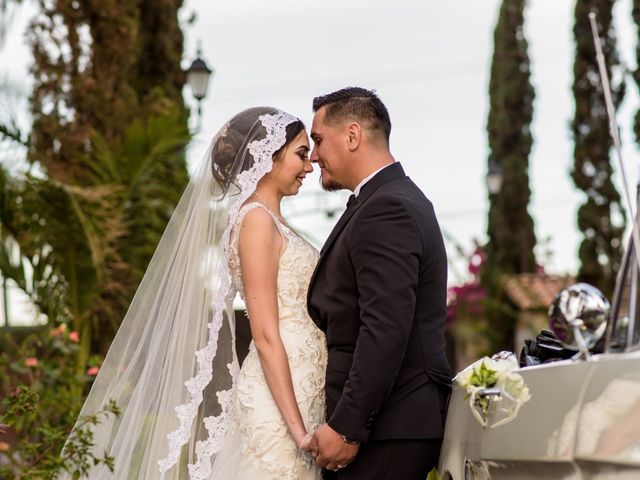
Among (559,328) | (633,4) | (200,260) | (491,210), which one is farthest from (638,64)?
(559,328)

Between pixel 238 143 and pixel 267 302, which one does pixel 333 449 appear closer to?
pixel 267 302

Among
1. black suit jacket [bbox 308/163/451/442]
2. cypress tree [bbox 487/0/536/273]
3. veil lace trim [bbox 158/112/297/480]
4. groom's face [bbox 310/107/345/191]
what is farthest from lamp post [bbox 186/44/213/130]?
cypress tree [bbox 487/0/536/273]

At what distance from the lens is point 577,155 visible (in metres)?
22.5

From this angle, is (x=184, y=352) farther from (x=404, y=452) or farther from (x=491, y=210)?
(x=491, y=210)

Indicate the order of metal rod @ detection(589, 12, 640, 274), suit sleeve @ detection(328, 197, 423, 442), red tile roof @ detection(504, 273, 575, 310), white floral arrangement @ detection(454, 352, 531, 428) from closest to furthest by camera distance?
metal rod @ detection(589, 12, 640, 274)
white floral arrangement @ detection(454, 352, 531, 428)
suit sleeve @ detection(328, 197, 423, 442)
red tile roof @ detection(504, 273, 575, 310)

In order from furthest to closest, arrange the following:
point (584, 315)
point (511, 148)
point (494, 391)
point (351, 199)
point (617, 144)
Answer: point (511, 148) → point (351, 199) → point (494, 391) → point (584, 315) → point (617, 144)

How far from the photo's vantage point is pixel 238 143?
4.63 m

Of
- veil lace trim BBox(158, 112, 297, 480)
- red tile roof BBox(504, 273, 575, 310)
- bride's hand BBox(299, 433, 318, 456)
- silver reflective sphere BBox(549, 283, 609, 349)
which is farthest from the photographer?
red tile roof BBox(504, 273, 575, 310)

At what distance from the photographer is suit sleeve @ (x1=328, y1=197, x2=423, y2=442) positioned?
3828mm

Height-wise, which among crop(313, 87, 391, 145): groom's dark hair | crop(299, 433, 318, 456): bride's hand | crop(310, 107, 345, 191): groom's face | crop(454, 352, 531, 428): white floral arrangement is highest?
crop(313, 87, 391, 145): groom's dark hair

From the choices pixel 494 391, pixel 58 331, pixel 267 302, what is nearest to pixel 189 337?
pixel 267 302

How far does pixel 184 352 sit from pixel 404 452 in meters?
1.07

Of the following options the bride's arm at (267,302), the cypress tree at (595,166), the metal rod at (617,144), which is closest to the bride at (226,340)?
the bride's arm at (267,302)

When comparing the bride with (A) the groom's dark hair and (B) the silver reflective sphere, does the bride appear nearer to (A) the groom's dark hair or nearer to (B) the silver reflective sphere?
(A) the groom's dark hair
